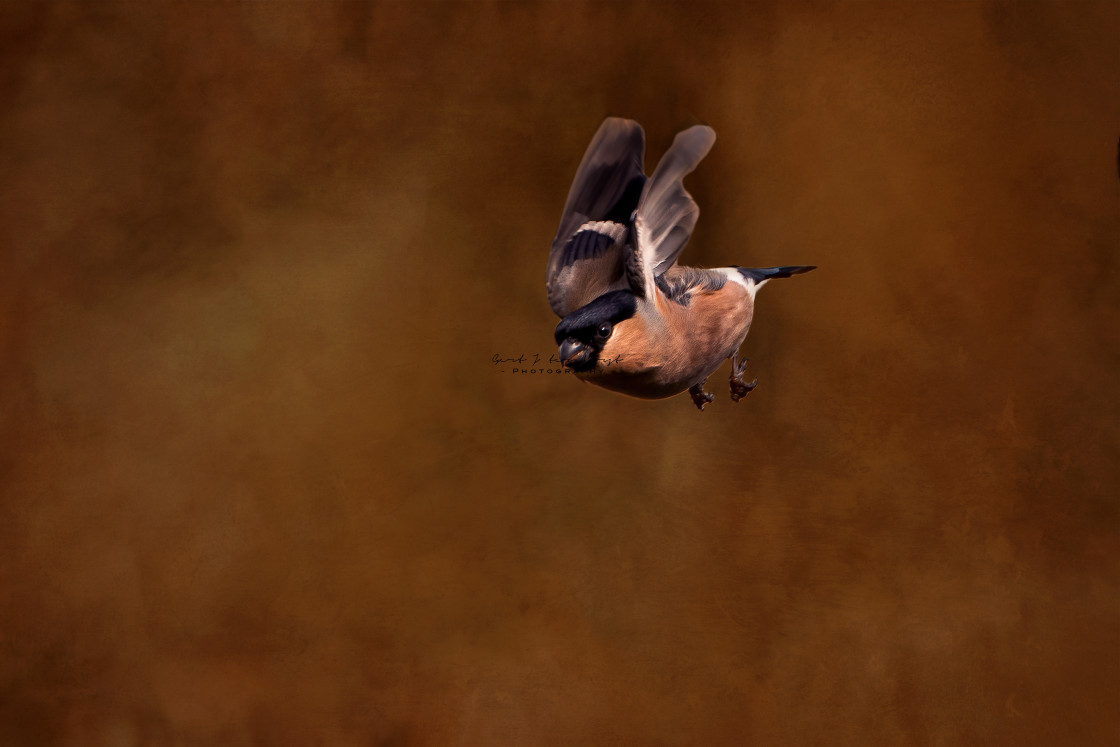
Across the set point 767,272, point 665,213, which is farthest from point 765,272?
point 665,213

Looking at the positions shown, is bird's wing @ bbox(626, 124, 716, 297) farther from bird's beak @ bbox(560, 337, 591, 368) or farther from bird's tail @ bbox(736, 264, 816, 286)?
bird's tail @ bbox(736, 264, 816, 286)

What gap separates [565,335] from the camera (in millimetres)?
800

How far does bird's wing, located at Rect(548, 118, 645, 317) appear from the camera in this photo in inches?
32.9

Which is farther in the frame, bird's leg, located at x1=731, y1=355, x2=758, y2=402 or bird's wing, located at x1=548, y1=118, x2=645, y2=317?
bird's leg, located at x1=731, y1=355, x2=758, y2=402

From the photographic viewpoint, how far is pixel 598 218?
0.90m

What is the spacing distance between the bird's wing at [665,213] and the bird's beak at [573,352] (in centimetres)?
10

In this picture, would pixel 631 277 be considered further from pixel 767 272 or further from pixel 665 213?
pixel 767 272

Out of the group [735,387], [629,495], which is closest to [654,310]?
[735,387]

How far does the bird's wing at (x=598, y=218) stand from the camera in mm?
836

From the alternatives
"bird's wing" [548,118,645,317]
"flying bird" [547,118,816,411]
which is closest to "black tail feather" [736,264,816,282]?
"flying bird" [547,118,816,411]

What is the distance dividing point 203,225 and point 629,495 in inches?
43.6

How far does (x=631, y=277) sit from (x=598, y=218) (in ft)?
0.39

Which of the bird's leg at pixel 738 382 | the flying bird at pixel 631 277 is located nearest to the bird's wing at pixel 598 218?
the flying bird at pixel 631 277

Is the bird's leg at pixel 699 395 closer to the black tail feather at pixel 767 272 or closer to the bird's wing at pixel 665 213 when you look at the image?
the black tail feather at pixel 767 272
